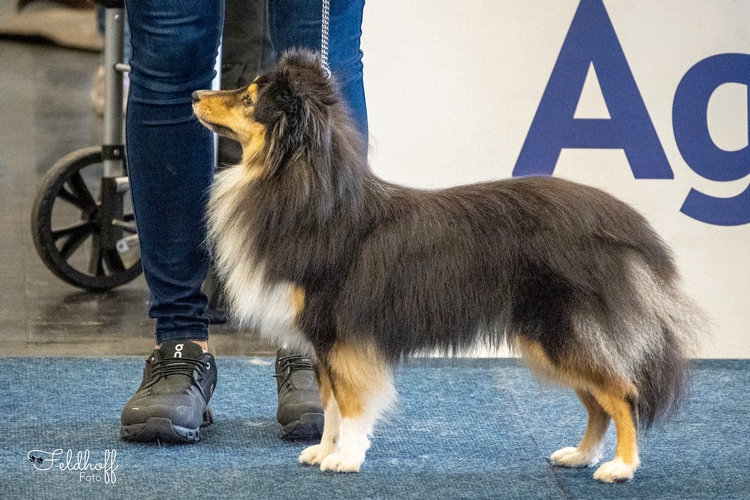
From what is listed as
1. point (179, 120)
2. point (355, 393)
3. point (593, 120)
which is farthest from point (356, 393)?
point (593, 120)

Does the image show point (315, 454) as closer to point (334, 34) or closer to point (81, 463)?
point (81, 463)

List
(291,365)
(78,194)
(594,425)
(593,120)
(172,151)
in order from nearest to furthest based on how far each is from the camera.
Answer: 1. (594,425)
2. (172,151)
3. (291,365)
4. (593,120)
5. (78,194)

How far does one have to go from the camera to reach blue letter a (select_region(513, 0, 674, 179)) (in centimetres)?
295

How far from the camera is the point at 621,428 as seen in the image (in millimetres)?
2025

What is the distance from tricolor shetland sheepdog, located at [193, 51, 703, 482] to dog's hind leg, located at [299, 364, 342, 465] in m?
0.06

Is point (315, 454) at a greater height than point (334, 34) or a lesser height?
lesser

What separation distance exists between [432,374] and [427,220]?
3.22 feet

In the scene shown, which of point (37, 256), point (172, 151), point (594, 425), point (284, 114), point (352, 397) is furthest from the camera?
point (37, 256)

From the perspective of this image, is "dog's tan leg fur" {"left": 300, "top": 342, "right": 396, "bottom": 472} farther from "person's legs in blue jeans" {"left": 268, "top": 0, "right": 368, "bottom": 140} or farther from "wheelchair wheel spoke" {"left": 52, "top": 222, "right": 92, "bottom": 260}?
"wheelchair wheel spoke" {"left": 52, "top": 222, "right": 92, "bottom": 260}

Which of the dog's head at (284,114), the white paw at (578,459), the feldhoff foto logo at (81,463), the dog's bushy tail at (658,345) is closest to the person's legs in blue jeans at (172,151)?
the dog's head at (284,114)

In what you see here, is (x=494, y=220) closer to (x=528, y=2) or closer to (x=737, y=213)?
(x=528, y=2)

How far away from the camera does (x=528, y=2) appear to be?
2.92m

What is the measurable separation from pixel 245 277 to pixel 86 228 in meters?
1.91

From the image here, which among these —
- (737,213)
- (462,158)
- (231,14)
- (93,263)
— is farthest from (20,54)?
(737,213)
